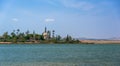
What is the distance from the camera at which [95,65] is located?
130 ft

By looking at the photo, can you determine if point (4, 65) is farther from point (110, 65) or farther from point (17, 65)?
point (110, 65)

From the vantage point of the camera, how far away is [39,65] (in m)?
39.9

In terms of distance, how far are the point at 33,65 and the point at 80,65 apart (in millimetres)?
5900

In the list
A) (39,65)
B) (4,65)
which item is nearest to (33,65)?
(39,65)

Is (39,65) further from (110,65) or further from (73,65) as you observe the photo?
(110,65)

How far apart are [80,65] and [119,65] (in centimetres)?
489

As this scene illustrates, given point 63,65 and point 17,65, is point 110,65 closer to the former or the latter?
point 63,65

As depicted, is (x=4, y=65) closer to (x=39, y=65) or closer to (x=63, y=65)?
(x=39, y=65)

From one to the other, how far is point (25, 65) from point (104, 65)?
392 inches

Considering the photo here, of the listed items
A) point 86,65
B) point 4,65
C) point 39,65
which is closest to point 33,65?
point 39,65

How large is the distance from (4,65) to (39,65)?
4446 mm

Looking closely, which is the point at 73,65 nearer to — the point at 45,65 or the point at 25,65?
the point at 45,65

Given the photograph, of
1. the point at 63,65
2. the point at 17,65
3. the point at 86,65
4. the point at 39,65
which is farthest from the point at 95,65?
the point at 17,65

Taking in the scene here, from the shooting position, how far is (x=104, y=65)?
4012cm
